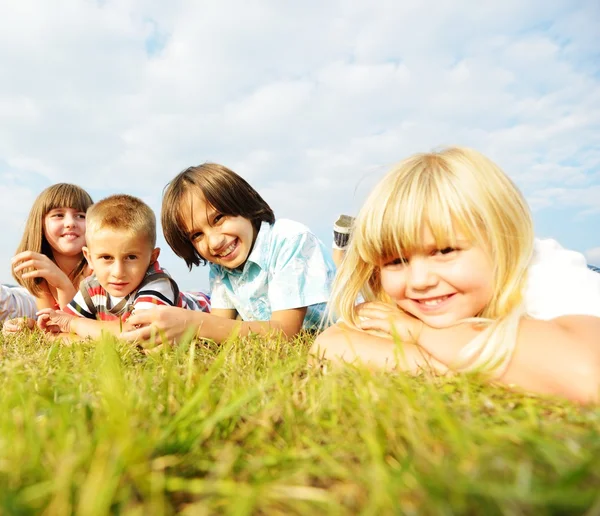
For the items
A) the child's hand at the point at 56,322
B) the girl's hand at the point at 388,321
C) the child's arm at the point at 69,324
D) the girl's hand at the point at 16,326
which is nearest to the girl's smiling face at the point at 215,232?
the child's arm at the point at 69,324

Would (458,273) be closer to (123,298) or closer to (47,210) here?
(123,298)

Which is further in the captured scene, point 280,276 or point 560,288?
point 280,276

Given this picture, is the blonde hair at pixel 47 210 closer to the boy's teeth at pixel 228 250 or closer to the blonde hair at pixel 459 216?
the boy's teeth at pixel 228 250

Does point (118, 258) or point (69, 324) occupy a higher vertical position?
point (118, 258)

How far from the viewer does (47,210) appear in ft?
17.7

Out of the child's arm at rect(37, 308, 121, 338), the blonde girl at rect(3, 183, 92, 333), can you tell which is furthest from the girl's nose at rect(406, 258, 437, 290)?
the blonde girl at rect(3, 183, 92, 333)

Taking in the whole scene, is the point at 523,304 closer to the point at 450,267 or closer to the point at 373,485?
the point at 450,267

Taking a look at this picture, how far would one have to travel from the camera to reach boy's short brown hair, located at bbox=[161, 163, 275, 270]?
384 cm

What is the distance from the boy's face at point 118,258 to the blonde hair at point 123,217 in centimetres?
5

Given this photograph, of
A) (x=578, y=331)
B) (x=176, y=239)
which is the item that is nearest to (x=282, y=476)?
(x=578, y=331)

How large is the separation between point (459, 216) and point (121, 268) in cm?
303

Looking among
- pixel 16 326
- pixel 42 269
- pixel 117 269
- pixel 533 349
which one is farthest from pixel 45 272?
pixel 533 349

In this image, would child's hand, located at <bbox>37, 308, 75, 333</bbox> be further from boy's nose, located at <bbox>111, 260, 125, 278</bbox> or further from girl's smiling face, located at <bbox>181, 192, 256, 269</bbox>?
girl's smiling face, located at <bbox>181, 192, 256, 269</bbox>

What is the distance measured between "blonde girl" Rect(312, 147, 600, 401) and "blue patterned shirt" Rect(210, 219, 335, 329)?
4.13ft
